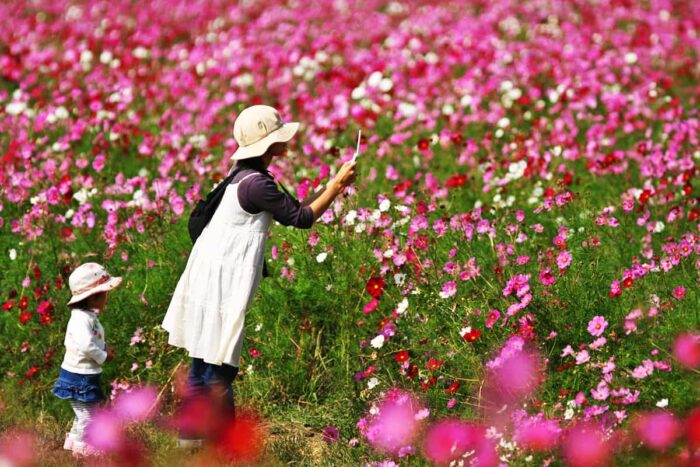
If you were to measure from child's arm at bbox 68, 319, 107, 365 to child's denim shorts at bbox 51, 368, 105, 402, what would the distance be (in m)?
0.10

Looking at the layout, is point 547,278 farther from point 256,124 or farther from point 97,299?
point 97,299

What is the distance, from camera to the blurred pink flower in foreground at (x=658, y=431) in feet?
11.1

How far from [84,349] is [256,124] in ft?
3.74

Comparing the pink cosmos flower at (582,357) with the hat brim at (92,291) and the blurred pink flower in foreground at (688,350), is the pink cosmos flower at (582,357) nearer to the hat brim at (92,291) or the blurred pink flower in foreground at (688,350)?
the blurred pink flower in foreground at (688,350)

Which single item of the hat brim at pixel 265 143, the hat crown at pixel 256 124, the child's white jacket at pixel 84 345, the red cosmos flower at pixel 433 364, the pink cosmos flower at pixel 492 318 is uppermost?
the hat crown at pixel 256 124

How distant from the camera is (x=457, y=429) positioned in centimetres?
369

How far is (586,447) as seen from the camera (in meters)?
3.33

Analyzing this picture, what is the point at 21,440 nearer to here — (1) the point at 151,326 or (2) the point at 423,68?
(1) the point at 151,326

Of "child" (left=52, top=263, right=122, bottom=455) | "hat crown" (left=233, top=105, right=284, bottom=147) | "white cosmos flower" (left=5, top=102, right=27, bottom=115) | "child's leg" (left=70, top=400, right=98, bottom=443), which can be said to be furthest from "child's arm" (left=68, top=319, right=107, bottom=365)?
"white cosmos flower" (left=5, top=102, right=27, bottom=115)

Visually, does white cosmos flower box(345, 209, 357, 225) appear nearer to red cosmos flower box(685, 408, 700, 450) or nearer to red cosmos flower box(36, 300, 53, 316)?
red cosmos flower box(36, 300, 53, 316)

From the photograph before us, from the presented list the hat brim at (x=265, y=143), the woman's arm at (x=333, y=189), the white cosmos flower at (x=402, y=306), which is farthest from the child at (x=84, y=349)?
the white cosmos flower at (x=402, y=306)

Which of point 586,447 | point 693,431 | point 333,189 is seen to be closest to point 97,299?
point 333,189

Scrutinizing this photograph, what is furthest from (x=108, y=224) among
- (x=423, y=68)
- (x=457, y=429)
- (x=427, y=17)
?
(x=427, y=17)

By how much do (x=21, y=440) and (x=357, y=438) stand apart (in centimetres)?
141
